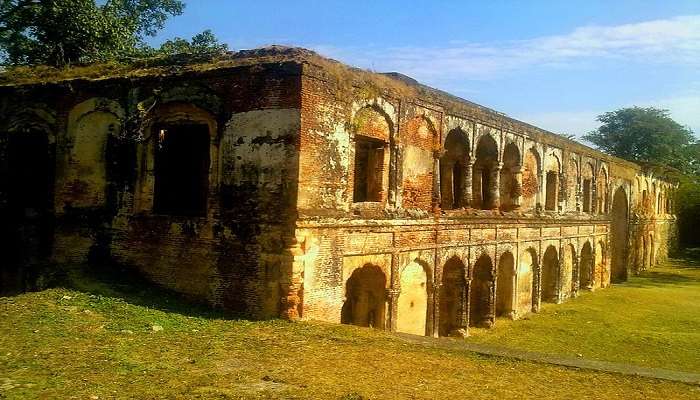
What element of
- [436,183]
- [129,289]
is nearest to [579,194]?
[436,183]

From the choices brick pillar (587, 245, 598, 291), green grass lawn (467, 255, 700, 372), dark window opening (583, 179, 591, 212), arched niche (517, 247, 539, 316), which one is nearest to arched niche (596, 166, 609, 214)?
dark window opening (583, 179, 591, 212)

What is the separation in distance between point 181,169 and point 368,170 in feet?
13.2

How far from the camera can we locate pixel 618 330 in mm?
16688

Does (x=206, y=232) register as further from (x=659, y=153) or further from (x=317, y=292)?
(x=659, y=153)

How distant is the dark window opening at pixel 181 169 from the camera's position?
12.0 meters

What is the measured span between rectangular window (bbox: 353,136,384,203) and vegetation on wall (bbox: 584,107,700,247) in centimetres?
4232

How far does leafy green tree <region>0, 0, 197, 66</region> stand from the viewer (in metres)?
19.1

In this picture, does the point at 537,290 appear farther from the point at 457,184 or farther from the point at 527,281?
the point at 457,184

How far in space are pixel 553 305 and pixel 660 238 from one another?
76.4 ft

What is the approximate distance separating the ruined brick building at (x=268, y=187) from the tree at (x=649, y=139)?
3742 centimetres

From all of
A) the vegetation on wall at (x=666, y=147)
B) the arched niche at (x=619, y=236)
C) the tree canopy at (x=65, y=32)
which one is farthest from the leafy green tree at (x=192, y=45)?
the vegetation on wall at (x=666, y=147)

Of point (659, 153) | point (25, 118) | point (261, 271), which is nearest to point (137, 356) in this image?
point (261, 271)

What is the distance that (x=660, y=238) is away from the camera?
4012 centimetres

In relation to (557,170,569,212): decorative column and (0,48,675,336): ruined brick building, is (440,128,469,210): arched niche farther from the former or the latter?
(557,170,569,212): decorative column
